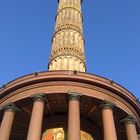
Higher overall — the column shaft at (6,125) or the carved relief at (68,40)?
the carved relief at (68,40)

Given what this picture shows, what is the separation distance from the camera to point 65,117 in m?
22.1

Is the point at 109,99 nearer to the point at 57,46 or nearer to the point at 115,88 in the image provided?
the point at 115,88

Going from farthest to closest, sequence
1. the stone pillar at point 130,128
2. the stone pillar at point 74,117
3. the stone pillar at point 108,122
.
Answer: the stone pillar at point 130,128, the stone pillar at point 108,122, the stone pillar at point 74,117

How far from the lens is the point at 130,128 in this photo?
1942 centimetres

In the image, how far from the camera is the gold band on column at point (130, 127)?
746 inches

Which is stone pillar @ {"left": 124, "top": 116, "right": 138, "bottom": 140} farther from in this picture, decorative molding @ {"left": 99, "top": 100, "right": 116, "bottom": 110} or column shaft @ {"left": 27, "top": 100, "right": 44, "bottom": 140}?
column shaft @ {"left": 27, "top": 100, "right": 44, "bottom": 140}

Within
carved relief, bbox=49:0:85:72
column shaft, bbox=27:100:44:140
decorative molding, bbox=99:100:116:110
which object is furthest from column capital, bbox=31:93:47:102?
carved relief, bbox=49:0:85:72

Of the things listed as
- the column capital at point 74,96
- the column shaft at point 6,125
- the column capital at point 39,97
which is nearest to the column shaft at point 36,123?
the column capital at point 39,97

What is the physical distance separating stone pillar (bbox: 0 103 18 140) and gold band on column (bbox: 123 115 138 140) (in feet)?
22.8

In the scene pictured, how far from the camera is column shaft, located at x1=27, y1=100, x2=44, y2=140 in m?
16.9

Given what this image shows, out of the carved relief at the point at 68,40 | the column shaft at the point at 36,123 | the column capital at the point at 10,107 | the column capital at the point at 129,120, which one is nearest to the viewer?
the column shaft at the point at 36,123

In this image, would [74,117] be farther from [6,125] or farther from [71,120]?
[6,125]

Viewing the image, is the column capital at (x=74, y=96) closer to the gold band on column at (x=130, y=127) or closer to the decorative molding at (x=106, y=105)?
the decorative molding at (x=106, y=105)

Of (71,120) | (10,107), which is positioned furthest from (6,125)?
(71,120)
